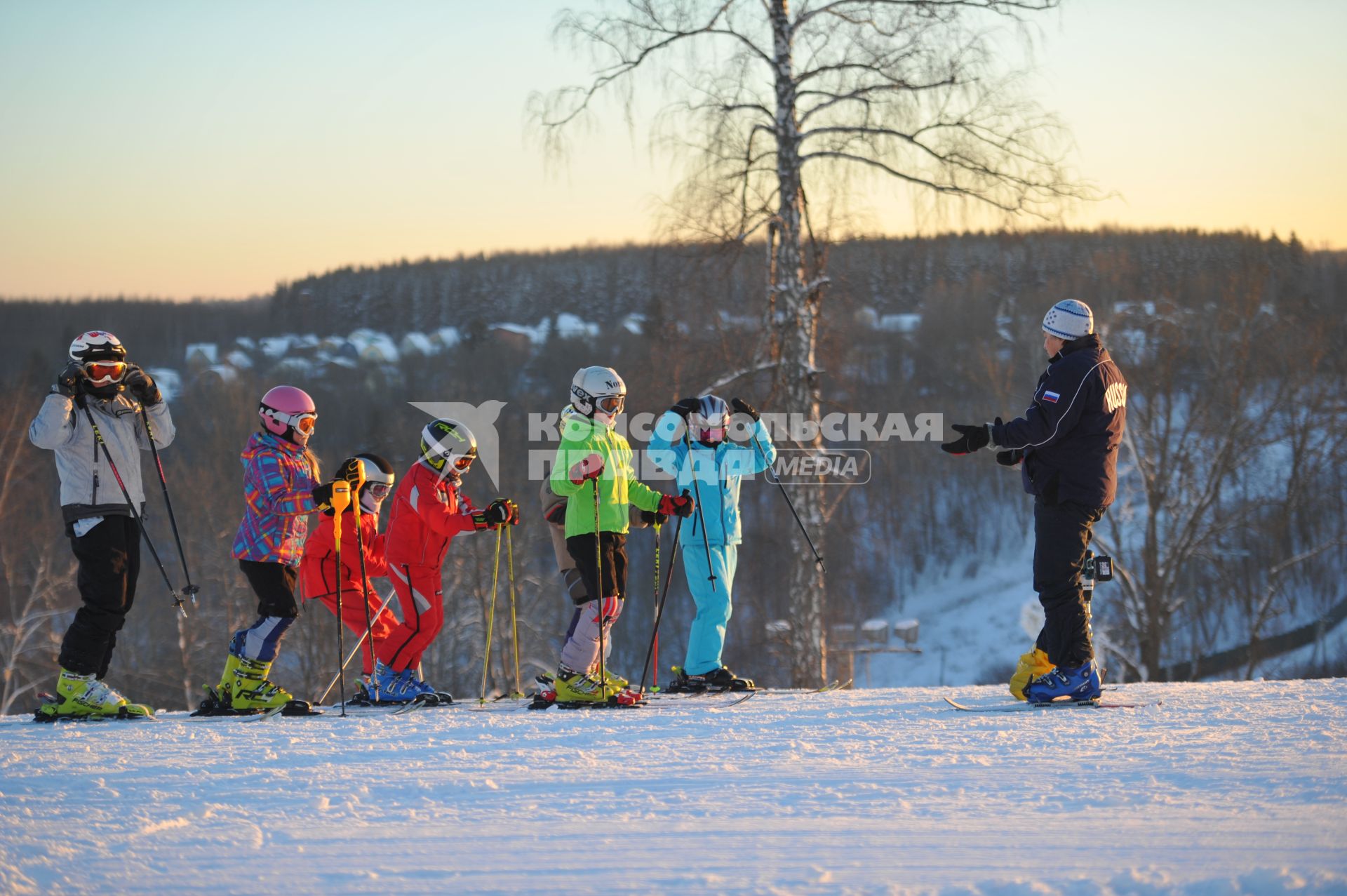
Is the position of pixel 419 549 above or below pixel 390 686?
above

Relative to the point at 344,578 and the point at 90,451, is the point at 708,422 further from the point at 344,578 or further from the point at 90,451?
the point at 90,451

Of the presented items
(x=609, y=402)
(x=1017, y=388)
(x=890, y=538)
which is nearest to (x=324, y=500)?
(x=609, y=402)

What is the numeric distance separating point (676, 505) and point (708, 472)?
0.70 m

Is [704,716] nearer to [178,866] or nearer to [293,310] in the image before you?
[178,866]

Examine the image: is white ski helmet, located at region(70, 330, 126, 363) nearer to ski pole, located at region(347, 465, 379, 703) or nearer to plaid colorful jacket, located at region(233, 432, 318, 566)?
plaid colorful jacket, located at region(233, 432, 318, 566)

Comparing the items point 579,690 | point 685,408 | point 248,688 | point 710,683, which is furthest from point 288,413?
point 710,683

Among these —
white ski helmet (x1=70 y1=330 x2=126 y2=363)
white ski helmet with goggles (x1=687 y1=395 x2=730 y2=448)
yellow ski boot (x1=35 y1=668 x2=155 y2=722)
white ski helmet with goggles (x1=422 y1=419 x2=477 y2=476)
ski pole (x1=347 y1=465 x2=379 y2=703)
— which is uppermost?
white ski helmet (x1=70 y1=330 x2=126 y2=363)

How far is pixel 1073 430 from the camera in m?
5.76

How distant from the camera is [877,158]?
36.1 feet

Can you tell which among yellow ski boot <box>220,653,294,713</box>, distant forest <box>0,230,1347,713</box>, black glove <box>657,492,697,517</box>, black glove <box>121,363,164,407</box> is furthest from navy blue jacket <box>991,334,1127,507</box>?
distant forest <box>0,230,1347,713</box>

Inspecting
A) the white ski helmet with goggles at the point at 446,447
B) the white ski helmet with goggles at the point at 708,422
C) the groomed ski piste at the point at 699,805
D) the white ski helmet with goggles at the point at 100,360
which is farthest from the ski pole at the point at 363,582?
the white ski helmet with goggles at the point at 708,422

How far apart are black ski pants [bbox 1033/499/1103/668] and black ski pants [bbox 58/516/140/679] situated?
4.62 meters

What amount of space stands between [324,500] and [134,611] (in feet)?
94.6

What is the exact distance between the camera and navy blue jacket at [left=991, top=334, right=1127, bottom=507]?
5660 millimetres
